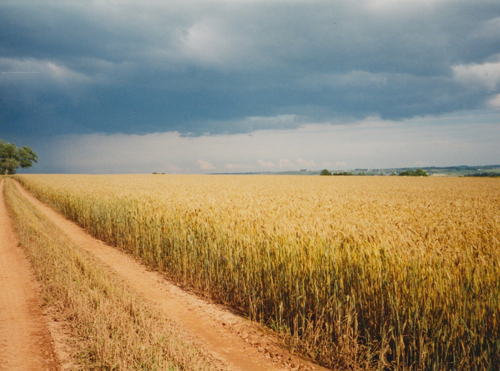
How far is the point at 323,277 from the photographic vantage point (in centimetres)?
501

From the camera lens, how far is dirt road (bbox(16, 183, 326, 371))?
450cm

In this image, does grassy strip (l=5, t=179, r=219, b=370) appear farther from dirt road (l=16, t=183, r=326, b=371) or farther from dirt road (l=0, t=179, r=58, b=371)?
dirt road (l=16, t=183, r=326, b=371)

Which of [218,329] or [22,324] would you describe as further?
[218,329]

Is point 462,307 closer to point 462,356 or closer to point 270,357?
point 462,356

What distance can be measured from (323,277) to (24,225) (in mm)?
13939

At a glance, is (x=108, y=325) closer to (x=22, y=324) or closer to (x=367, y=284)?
(x=22, y=324)

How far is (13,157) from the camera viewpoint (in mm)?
116375

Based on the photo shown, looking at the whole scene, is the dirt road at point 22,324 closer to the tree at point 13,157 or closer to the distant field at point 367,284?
the distant field at point 367,284

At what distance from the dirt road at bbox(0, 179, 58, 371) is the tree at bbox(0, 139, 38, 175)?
431 ft

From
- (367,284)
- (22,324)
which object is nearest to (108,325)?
(22,324)

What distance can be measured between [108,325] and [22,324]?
183 cm

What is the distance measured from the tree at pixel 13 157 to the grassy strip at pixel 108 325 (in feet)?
437

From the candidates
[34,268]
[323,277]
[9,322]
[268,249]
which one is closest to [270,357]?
[323,277]

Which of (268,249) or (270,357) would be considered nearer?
(270,357)
